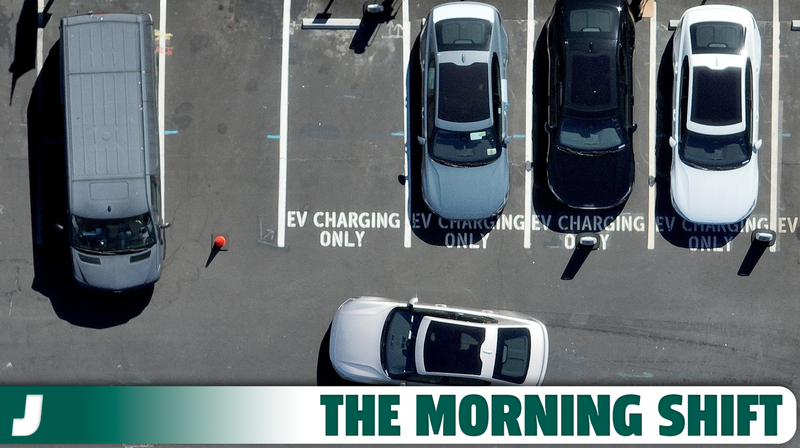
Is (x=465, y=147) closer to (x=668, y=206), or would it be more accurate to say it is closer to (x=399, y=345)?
(x=399, y=345)

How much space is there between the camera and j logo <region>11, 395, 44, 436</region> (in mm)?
16297

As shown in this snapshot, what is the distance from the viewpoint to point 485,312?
1573cm

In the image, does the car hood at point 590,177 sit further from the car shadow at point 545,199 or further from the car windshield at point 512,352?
the car windshield at point 512,352

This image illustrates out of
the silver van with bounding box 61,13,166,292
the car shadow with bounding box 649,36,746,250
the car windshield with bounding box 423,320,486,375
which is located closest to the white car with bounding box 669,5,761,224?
the car shadow with bounding box 649,36,746,250

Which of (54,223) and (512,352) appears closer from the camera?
(512,352)

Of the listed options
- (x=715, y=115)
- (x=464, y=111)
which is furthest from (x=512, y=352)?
(x=715, y=115)

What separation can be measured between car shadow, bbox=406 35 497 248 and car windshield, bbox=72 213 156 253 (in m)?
5.30

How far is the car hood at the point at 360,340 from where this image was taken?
51.1 feet

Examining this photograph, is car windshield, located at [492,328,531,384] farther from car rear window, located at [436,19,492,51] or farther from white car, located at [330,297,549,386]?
car rear window, located at [436,19,492,51]

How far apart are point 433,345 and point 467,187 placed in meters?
3.24

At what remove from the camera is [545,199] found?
16297 millimetres

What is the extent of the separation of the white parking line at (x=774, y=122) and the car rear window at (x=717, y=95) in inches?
57.1

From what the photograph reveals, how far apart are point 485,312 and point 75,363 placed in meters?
8.69

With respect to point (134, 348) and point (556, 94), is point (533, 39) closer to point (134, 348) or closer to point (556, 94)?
point (556, 94)
